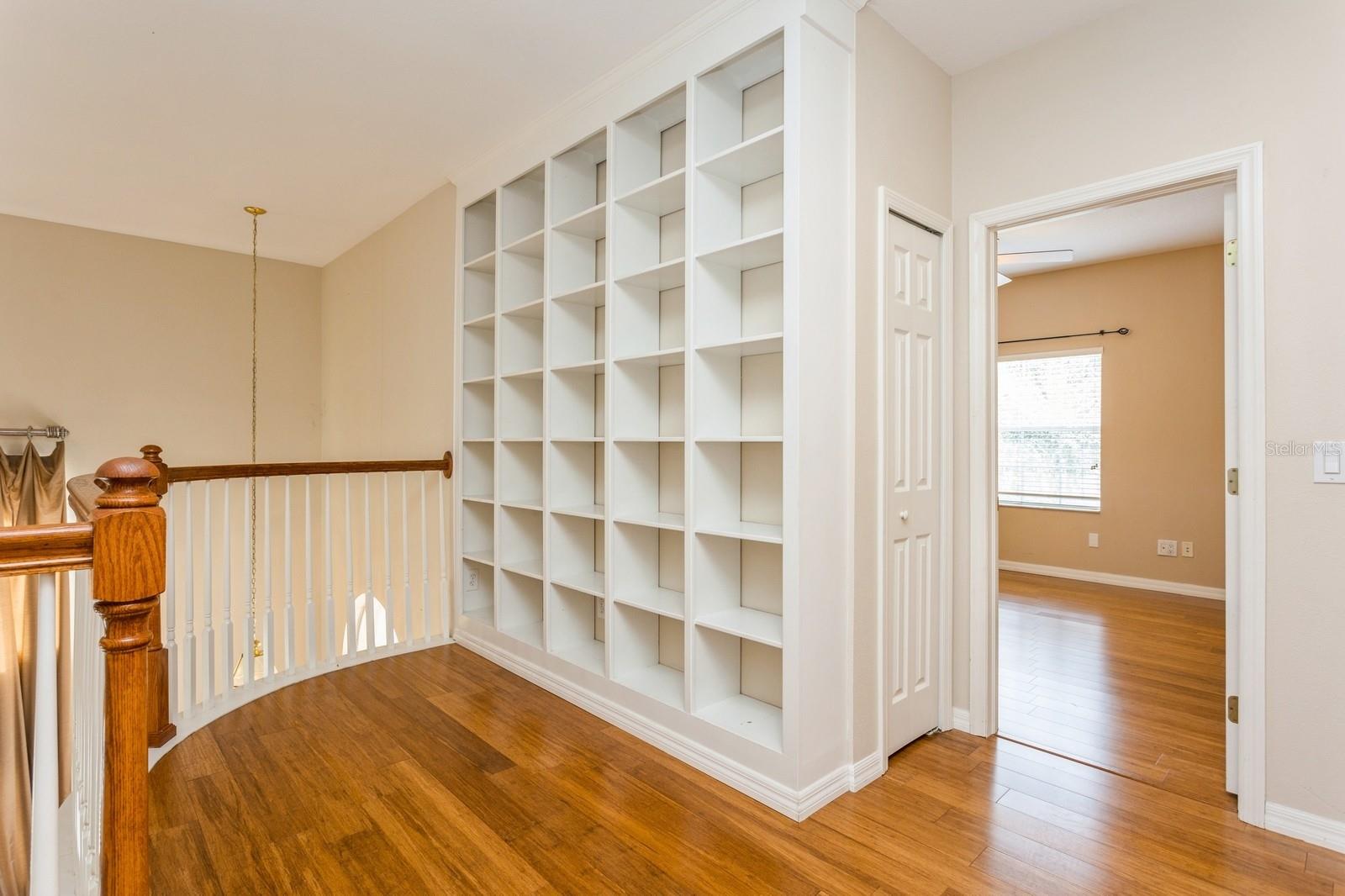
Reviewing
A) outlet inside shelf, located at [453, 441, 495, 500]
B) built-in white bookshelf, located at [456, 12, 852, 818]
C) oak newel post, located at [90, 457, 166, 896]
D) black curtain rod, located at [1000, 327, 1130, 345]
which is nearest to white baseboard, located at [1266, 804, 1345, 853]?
built-in white bookshelf, located at [456, 12, 852, 818]

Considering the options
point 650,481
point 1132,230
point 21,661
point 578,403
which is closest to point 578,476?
point 578,403

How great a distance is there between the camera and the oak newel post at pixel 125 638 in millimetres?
978

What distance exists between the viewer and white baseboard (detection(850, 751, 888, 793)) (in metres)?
2.24

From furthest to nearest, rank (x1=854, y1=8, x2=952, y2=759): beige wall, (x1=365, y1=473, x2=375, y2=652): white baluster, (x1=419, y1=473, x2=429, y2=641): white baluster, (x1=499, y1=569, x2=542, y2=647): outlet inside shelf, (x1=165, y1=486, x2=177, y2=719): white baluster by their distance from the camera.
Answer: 1. (x1=419, y1=473, x2=429, y2=641): white baluster
2. (x1=499, y1=569, x2=542, y2=647): outlet inside shelf
3. (x1=365, y1=473, x2=375, y2=652): white baluster
4. (x1=165, y1=486, x2=177, y2=719): white baluster
5. (x1=854, y1=8, x2=952, y2=759): beige wall

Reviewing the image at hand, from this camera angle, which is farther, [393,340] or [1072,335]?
[1072,335]

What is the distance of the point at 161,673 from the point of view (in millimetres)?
2531

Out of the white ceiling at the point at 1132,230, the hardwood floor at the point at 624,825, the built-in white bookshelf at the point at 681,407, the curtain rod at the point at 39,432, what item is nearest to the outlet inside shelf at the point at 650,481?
the built-in white bookshelf at the point at 681,407

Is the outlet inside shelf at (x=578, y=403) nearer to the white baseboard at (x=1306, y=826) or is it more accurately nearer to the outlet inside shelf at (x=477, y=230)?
the outlet inside shelf at (x=477, y=230)

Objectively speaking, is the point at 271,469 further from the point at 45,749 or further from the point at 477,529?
the point at 45,749

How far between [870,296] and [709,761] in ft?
5.56

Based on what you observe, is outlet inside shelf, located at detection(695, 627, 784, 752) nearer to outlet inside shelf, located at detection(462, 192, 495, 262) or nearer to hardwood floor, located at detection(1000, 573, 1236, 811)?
hardwood floor, located at detection(1000, 573, 1236, 811)

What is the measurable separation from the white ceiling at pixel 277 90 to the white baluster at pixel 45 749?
226cm

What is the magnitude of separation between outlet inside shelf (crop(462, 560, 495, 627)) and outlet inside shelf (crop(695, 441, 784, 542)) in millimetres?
1743

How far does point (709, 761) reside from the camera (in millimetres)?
2350
